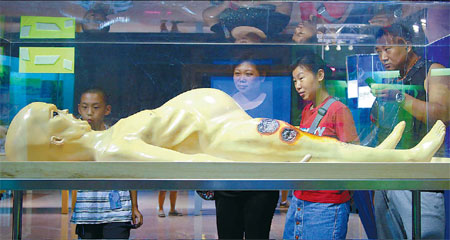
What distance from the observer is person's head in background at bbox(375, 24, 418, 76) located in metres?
1.71

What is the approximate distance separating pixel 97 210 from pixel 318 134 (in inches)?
38.8

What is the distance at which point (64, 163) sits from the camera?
1283 mm

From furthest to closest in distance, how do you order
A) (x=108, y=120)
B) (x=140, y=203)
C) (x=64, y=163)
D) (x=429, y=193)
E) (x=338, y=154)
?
(x=140, y=203) < (x=429, y=193) < (x=108, y=120) < (x=338, y=154) < (x=64, y=163)

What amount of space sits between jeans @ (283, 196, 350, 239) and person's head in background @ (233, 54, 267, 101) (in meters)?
0.53

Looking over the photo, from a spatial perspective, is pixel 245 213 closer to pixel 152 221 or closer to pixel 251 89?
pixel 251 89

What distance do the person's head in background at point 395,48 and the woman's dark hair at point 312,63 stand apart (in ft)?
0.74

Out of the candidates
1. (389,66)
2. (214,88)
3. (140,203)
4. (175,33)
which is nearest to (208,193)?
(140,203)

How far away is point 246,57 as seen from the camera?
1.69 m

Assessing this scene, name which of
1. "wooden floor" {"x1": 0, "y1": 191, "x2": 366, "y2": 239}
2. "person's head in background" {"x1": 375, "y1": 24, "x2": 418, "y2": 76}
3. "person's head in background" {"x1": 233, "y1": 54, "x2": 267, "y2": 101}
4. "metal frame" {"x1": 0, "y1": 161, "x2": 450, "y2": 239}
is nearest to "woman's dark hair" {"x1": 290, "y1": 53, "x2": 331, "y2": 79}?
"person's head in background" {"x1": 233, "y1": 54, "x2": 267, "y2": 101}

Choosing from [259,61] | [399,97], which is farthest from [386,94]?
[259,61]

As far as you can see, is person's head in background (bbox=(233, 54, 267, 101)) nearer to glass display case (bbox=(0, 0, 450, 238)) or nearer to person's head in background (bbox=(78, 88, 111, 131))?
glass display case (bbox=(0, 0, 450, 238))

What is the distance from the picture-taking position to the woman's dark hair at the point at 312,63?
1699mm

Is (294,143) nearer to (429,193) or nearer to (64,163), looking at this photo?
(64,163)

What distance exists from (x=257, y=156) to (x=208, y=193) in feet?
1.75
